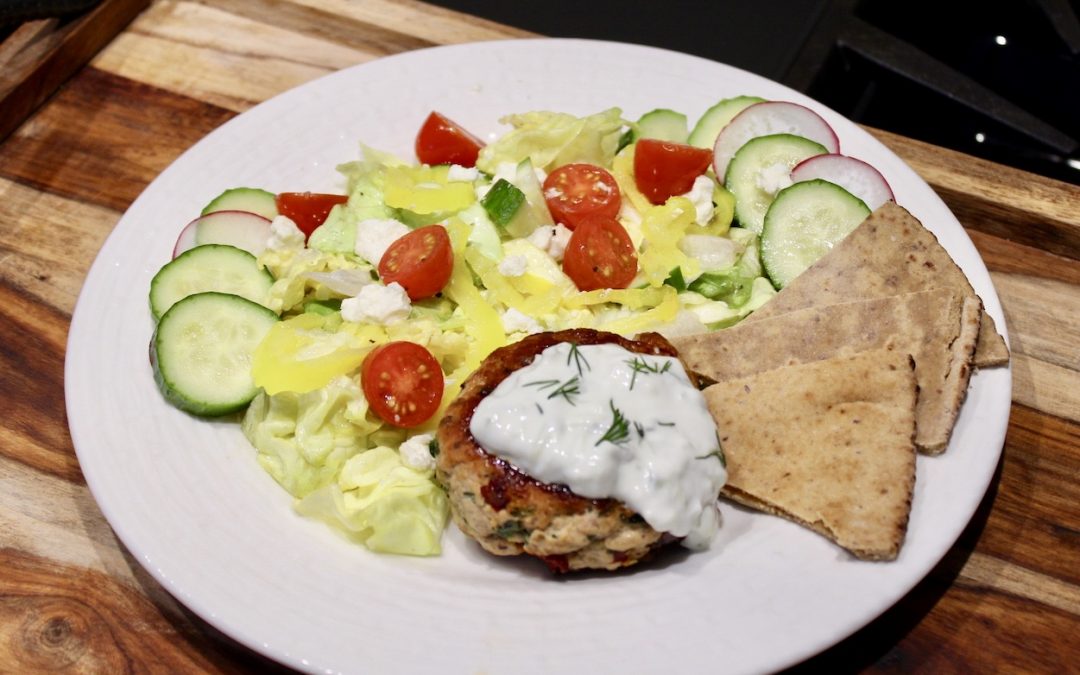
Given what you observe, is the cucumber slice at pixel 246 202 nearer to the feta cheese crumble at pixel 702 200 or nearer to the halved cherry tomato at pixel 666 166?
the halved cherry tomato at pixel 666 166

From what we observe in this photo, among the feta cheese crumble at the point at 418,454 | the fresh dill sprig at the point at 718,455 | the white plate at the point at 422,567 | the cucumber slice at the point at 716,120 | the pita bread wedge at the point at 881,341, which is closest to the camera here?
the white plate at the point at 422,567

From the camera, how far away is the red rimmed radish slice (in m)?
4.83

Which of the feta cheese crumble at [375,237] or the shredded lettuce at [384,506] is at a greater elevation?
the feta cheese crumble at [375,237]

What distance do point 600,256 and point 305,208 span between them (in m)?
1.63

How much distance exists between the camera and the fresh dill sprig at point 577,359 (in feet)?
12.3

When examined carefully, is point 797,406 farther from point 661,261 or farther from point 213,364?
point 213,364

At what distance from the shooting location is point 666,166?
5.12 metres

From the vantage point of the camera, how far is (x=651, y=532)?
3486mm

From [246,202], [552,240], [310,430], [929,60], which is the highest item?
[929,60]

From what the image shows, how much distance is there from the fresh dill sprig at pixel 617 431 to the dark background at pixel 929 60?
407 cm

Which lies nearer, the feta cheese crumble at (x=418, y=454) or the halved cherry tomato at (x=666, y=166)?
the feta cheese crumble at (x=418, y=454)

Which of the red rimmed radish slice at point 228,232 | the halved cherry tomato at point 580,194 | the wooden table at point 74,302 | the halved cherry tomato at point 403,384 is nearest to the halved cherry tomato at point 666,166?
the halved cherry tomato at point 580,194

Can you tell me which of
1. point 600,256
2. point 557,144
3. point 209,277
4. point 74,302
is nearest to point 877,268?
point 600,256

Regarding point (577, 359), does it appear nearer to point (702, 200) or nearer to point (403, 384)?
point (403, 384)
